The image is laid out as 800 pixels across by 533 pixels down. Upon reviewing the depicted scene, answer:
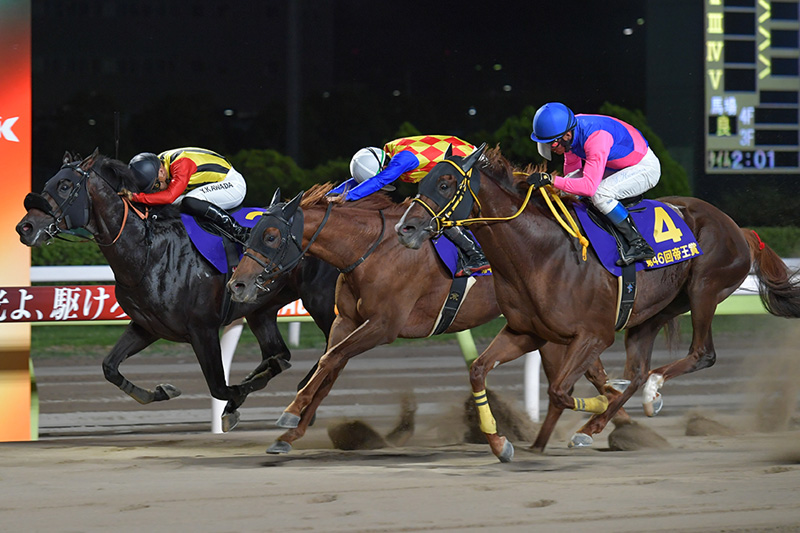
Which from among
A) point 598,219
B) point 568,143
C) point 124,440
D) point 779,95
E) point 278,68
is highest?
point 278,68

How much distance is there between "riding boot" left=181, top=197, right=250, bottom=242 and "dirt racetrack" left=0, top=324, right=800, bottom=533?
107 cm

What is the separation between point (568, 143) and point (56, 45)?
8.26 metres

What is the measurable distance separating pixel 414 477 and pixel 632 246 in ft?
5.35

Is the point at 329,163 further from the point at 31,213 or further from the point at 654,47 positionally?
the point at 31,213

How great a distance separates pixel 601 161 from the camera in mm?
4977

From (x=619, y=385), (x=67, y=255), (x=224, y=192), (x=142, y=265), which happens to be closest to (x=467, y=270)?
(x=619, y=385)

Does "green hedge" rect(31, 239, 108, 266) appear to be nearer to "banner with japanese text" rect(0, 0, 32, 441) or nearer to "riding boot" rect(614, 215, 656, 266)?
"banner with japanese text" rect(0, 0, 32, 441)

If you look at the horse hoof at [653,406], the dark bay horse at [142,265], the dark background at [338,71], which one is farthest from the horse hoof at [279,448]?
the dark background at [338,71]

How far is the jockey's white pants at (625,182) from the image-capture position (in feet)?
16.7

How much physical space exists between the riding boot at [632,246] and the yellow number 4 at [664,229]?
0.21 meters

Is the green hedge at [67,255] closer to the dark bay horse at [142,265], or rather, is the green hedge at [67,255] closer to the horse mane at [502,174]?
the dark bay horse at [142,265]

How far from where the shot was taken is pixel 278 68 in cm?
1246

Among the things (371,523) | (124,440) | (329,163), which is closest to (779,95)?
(329,163)

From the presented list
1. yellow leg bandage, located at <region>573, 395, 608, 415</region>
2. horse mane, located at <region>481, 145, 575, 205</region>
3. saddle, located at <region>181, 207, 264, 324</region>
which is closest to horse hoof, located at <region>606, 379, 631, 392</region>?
yellow leg bandage, located at <region>573, 395, 608, 415</region>
